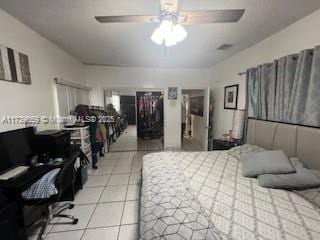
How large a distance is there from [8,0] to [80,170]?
7.40 ft

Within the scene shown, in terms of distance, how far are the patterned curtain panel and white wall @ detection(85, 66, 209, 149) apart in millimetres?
2148

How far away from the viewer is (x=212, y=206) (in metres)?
1.17

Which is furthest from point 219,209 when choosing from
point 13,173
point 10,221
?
point 13,173

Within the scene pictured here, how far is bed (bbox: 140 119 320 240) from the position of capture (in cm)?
95

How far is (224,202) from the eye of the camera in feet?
4.03

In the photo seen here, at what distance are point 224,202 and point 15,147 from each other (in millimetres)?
2230

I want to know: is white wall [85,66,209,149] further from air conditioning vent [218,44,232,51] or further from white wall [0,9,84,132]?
air conditioning vent [218,44,232,51]

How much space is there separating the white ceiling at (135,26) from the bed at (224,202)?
1341 millimetres

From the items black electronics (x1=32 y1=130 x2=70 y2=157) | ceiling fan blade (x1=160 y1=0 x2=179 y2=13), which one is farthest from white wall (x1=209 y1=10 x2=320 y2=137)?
black electronics (x1=32 y1=130 x2=70 y2=157)

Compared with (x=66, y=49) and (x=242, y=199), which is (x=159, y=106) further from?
(x=242, y=199)

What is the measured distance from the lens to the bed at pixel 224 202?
95 cm

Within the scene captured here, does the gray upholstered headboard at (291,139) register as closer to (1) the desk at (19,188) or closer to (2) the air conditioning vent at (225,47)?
(2) the air conditioning vent at (225,47)

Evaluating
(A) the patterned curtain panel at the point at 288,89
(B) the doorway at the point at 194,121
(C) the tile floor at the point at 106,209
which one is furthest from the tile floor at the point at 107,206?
(A) the patterned curtain panel at the point at 288,89

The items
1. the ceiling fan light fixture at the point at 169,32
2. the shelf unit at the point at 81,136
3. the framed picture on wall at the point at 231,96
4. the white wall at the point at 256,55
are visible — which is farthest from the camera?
the framed picture on wall at the point at 231,96
